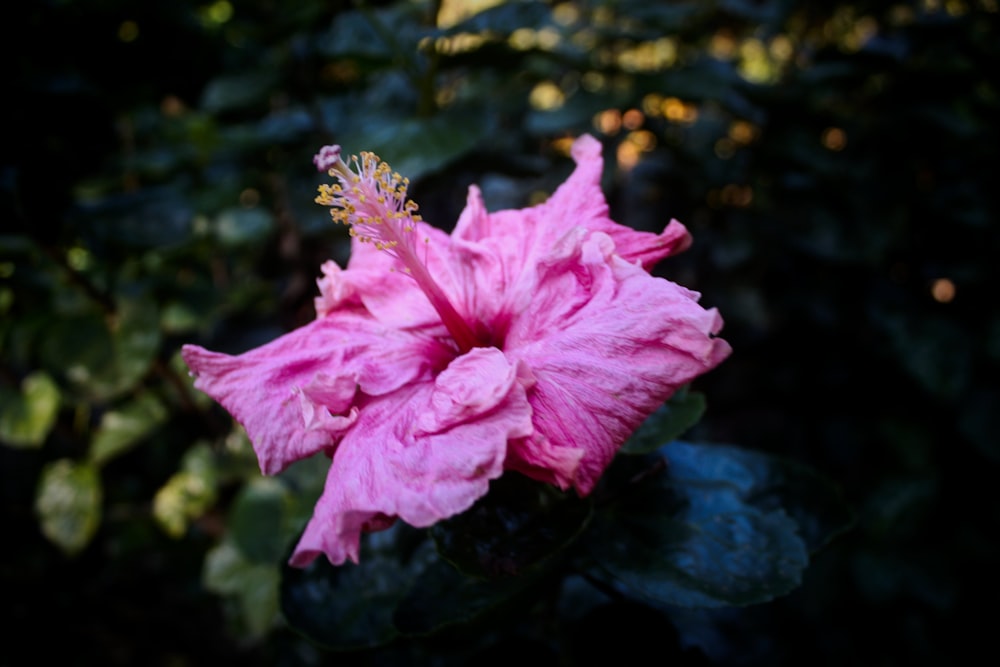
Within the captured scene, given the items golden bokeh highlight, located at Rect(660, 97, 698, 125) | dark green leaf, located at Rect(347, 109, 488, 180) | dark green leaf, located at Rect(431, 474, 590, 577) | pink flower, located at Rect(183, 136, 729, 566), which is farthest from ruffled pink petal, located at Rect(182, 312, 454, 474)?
golden bokeh highlight, located at Rect(660, 97, 698, 125)

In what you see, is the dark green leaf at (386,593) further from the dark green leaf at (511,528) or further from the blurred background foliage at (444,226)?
the blurred background foliage at (444,226)

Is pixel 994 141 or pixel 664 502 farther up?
pixel 664 502

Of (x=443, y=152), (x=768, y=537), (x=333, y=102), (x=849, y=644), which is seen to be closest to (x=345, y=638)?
(x=768, y=537)

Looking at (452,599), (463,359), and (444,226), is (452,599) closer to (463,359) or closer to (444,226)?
(463,359)

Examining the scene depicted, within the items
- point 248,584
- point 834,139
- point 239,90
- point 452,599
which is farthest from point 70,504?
point 834,139

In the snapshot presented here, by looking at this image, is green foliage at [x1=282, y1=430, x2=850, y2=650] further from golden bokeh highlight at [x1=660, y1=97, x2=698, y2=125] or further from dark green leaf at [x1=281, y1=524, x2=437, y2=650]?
golden bokeh highlight at [x1=660, y1=97, x2=698, y2=125]

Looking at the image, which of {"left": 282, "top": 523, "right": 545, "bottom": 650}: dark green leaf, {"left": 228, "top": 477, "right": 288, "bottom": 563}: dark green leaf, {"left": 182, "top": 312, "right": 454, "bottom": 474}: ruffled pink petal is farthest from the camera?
{"left": 228, "top": 477, "right": 288, "bottom": 563}: dark green leaf

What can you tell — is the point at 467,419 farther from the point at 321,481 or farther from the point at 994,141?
the point at 994,141
